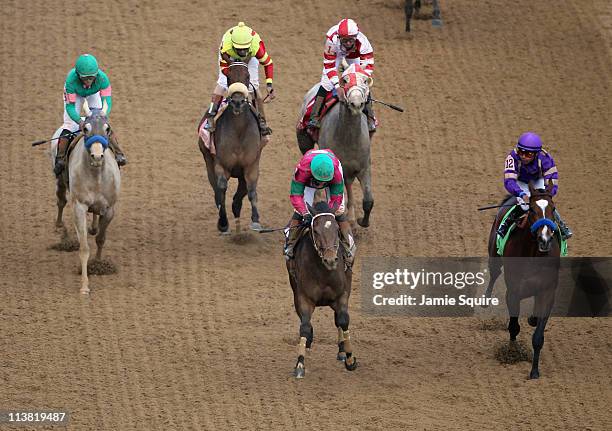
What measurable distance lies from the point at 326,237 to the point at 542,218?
8.26 ft

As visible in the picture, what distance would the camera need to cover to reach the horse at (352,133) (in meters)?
19.6

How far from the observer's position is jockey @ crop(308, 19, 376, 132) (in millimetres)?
20578

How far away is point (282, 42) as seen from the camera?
92.2 feet

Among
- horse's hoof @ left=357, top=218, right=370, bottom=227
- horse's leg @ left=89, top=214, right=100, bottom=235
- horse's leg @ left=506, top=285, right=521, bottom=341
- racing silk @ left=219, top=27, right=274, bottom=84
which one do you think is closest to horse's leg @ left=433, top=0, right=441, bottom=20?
racing silk @ left=219, top=27, right=274, bottom=84

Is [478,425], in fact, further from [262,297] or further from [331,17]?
[331,17]

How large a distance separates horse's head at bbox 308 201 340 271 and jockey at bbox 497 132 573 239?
8.16ft

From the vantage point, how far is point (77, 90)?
19516mm

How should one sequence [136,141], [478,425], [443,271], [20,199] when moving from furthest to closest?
[136,141] < [20,199] < [443,271] < [478,425]

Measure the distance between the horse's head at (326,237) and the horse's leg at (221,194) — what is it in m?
5.07

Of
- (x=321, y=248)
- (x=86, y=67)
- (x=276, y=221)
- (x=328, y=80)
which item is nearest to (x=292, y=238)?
(x=321, y=248)

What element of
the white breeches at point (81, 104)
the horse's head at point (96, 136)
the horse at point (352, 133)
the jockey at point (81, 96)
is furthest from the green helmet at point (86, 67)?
the horse at point (352, 133)

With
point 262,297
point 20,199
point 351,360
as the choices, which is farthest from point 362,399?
point 20,199

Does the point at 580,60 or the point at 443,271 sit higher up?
the point at 580,60

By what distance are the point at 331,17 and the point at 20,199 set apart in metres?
9.13
